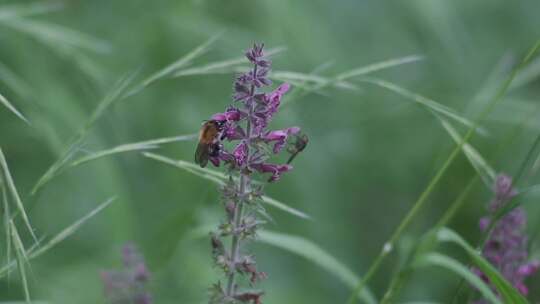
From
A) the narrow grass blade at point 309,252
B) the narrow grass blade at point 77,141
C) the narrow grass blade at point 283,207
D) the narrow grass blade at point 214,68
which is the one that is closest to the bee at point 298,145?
the narrow grass blade at point 283,207

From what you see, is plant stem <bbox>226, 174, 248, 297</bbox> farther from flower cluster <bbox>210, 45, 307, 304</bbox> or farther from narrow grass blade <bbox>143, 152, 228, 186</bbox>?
narrow grass blade <bbox>143, 152, 228, 186</bbox>

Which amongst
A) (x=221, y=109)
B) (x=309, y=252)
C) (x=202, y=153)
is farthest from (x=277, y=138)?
(x=221, y=109)

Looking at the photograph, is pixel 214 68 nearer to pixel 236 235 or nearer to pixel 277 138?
pixel 277 138

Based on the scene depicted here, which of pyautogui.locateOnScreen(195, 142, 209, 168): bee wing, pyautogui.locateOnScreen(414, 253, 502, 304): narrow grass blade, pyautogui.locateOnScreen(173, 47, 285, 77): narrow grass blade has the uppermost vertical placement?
pyautogui.locateOnScreen(173, 47, 285, 77): narrow grass blade

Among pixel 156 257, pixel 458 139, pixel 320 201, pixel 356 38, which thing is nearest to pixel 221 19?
pixel 356 38

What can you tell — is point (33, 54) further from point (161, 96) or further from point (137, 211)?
point (137, 211)

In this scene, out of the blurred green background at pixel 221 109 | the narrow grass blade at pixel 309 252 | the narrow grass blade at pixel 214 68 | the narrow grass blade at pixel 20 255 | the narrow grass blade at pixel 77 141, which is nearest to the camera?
the narrow grass blade at pixel 20 255

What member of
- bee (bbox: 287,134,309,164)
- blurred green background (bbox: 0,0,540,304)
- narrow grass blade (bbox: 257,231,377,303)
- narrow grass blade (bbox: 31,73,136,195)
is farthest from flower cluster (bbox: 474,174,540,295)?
narrow grass blade (bbox: 31,73,136,195)

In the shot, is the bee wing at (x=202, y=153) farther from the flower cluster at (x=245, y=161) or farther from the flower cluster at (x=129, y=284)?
the flower cluster at (x=129, y=284)

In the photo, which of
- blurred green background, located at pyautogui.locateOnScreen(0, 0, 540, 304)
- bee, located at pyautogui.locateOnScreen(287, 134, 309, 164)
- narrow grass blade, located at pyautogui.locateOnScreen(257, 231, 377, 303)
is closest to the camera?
bee, located at pyautogui.locateOnScreen(287, 134, 309, 164)
